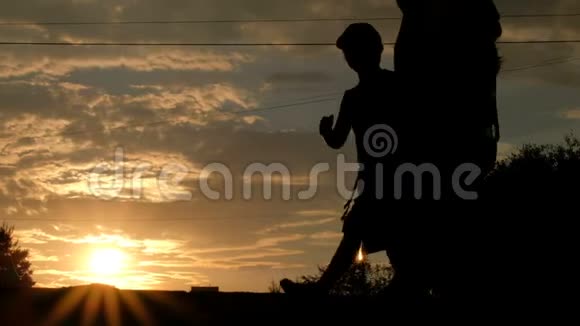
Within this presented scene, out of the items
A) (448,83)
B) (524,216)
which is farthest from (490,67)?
(524,216)

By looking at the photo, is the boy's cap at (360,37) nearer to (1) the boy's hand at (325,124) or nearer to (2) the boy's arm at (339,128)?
(2) the boy's arm at (339,128)

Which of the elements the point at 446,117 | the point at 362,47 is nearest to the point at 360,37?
the point at 362,47


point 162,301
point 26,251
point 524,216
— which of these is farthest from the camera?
point 26,251

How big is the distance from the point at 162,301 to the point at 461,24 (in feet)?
8.89

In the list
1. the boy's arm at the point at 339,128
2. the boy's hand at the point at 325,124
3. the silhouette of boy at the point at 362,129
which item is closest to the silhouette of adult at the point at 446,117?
the silhouette of boy at the point at 362,129

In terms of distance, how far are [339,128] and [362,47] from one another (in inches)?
22.6

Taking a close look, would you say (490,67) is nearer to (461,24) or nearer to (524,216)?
(461,24)

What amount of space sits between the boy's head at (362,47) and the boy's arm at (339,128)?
0.25 meters

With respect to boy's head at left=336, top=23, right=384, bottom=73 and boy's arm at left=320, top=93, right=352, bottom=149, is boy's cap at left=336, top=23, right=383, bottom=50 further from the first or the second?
boy's arm at left=320, top=93, right=352, bottom=149

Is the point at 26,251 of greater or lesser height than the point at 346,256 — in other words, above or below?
above

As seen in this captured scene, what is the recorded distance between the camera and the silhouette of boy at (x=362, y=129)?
21.4 feet

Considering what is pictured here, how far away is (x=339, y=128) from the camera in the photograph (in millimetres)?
6730

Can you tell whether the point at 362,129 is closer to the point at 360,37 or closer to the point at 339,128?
the point at 339,128

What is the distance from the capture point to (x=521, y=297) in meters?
6.62
